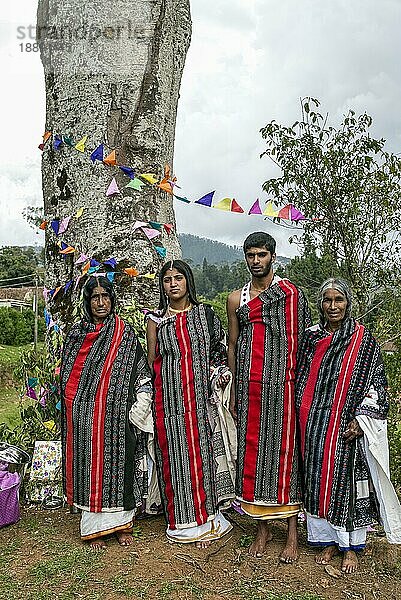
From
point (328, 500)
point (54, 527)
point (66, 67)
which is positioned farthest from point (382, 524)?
point (66, 67)

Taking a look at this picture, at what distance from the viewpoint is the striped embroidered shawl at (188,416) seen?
13.0 feet

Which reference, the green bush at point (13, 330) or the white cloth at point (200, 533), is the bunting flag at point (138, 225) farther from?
the green bush at point (13, 330)

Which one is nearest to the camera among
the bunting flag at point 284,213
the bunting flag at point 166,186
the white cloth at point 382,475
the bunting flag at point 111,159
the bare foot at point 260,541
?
the white cloth at point 382,475

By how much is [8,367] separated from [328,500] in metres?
9.77

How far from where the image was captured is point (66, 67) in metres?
5.24

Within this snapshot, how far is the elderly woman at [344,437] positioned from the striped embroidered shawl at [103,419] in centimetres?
103

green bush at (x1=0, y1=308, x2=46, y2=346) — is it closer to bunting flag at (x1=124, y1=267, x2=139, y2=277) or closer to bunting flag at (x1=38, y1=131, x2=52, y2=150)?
bunting flag at (x1=38, y1=131, x2=52, y2=150)

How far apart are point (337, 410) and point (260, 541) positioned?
88 centimetres

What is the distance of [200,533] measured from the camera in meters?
3.97

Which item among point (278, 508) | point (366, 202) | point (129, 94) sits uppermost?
Answer: point (129, 94)

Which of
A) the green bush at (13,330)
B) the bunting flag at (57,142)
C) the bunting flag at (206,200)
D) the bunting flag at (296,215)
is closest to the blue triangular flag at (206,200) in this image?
the bunting flag at (206,200)

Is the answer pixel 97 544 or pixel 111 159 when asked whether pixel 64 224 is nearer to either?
pixel 111 159

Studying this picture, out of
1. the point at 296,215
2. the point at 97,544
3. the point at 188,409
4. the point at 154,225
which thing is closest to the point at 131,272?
the point at 154,225

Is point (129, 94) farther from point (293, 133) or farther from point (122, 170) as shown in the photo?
point (293, 133)
